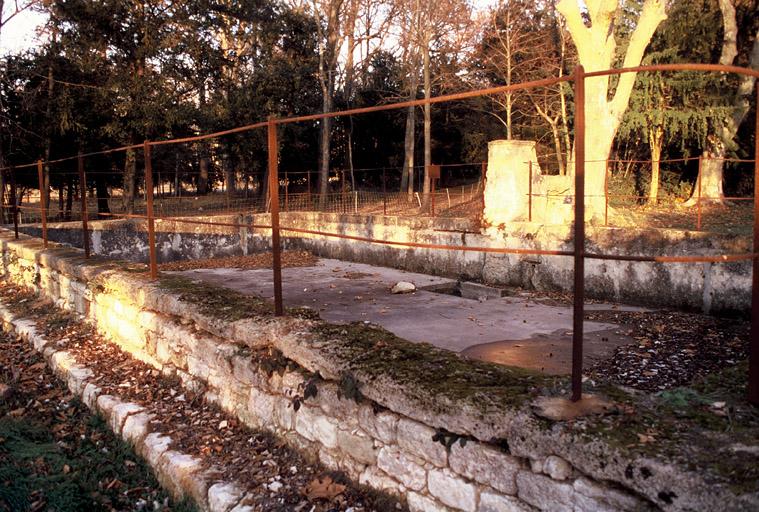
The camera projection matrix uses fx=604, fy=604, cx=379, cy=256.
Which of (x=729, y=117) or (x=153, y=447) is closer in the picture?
(x=153, y=447)

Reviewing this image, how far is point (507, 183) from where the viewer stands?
395 inches

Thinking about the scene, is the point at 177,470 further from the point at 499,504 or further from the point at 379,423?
the point at 499,504

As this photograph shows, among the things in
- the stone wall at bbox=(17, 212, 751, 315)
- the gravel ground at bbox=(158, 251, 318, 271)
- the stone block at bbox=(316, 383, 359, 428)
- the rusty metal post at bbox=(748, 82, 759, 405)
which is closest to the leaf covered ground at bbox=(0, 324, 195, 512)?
the stone block at bbox=(316, 383, 359, 428)

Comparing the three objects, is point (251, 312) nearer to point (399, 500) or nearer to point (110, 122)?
point (399, 500)

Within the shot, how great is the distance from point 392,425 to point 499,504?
2.41ft

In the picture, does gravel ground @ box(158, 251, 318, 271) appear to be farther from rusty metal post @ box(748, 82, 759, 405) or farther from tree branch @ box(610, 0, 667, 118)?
rusty metal post @ box(748, 82, 759, 405)

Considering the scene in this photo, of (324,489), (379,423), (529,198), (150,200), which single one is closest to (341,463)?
(324,489)

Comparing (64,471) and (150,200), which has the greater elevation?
(150,200)

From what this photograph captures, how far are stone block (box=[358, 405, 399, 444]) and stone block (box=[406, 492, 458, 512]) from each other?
0.29 metres

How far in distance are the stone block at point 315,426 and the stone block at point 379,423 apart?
28cm

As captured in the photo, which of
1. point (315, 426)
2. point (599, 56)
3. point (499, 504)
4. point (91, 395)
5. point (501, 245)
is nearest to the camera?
point (499, 504)

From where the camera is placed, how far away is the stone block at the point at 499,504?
254 cm

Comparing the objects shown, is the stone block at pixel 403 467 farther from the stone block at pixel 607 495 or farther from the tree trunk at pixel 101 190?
the tree trunk at pixel 101 190

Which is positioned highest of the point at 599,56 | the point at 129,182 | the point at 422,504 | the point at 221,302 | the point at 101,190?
the point at 599,56
